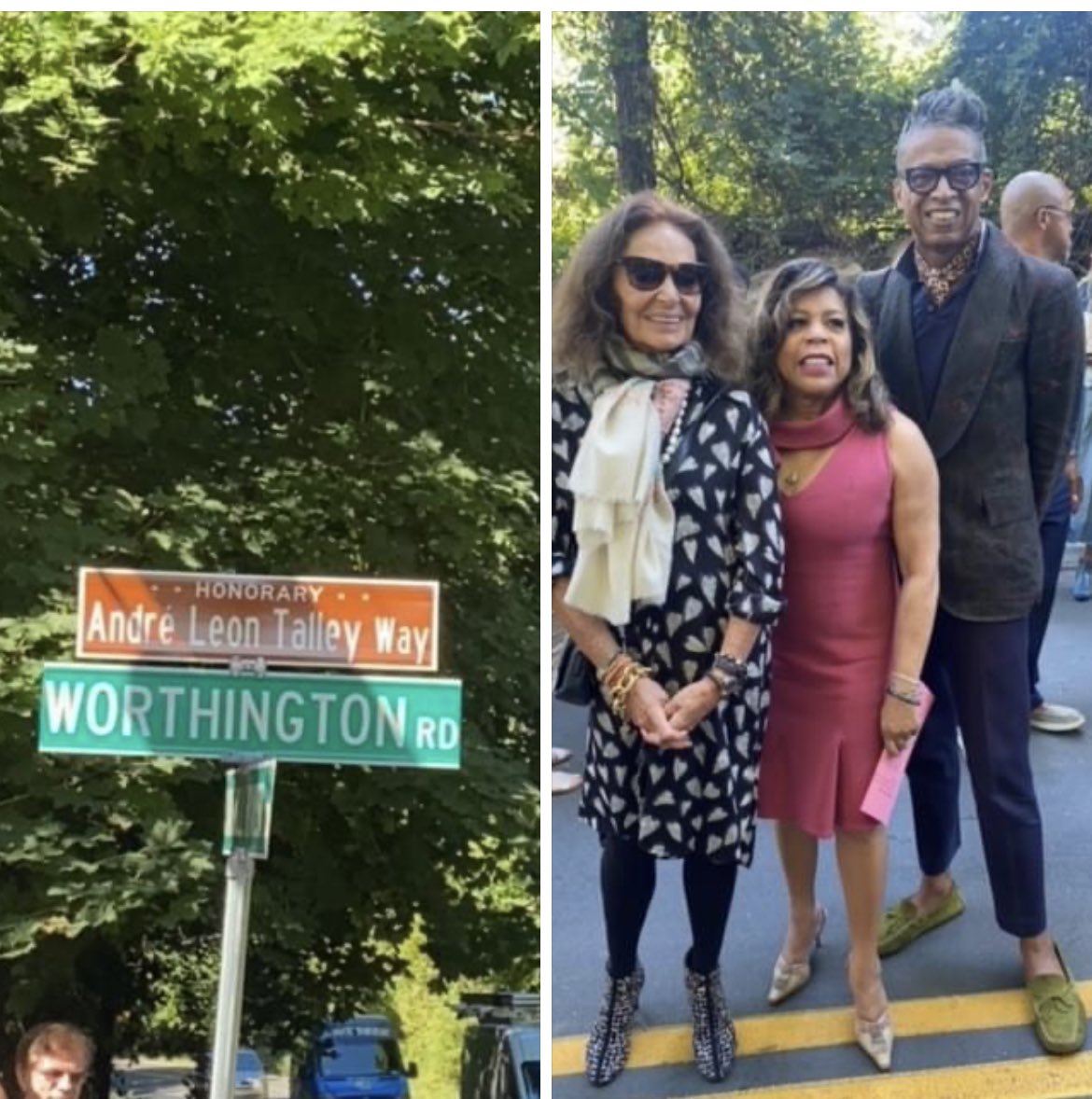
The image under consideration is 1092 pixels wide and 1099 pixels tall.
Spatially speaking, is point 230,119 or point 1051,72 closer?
point 1051,72

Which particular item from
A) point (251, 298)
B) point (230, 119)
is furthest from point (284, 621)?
point (230, 119)

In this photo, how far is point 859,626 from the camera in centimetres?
263

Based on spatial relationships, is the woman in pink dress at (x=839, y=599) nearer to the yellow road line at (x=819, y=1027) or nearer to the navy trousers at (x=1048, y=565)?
the yellow road line at (x=819, y=1027)

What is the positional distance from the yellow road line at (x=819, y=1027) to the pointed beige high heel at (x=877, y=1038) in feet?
0.05

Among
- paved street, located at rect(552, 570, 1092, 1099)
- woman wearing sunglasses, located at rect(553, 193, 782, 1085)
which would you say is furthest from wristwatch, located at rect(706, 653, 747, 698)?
paved street, located at rect(552, 570, 1092, 1099)

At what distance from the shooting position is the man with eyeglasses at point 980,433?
258cm

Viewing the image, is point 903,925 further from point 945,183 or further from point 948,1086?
point 945,183

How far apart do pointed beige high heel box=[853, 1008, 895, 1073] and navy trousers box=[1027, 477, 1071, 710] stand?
59cm

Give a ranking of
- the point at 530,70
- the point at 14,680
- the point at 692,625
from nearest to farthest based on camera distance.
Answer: the point at 692,625, the point at 530,70, the point at 14,680

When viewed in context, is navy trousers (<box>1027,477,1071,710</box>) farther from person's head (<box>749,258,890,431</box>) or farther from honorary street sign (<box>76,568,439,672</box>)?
honorary street sign (<box>76,568,439,672</box>)

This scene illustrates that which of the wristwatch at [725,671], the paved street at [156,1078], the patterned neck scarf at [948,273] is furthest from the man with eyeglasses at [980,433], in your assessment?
the paved street at [156,1078]

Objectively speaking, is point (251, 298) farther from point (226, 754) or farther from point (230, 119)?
point (226, 754)

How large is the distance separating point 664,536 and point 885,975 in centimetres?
85

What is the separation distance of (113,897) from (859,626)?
5.54 feet
